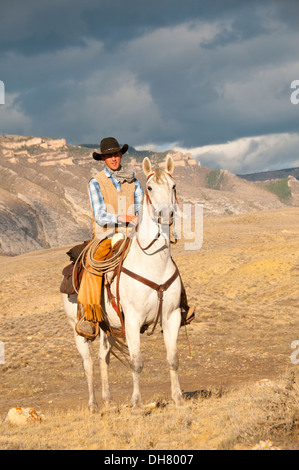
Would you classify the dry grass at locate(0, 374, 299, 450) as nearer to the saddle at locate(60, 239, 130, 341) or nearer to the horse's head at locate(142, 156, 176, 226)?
the saddle at locate(60, 239, 130, 341)

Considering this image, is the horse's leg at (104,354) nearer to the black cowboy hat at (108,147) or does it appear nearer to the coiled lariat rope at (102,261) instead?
the coiled lariat rope at (102,261)

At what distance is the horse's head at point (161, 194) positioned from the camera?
23.7ft

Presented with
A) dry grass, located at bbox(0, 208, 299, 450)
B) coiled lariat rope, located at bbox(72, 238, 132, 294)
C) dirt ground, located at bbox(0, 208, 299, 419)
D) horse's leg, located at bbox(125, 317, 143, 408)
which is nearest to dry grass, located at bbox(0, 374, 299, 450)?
dry grass, located at bbox(0, 208, 299, 450)

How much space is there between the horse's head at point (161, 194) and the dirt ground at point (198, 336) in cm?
296

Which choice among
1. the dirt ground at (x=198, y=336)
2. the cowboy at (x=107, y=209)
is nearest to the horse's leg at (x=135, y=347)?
the cowboy at (x=107, y=209)

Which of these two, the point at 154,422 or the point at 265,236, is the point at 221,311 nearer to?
the point at 154,422

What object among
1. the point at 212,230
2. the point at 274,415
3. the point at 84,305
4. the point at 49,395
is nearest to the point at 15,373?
the point at 49,395

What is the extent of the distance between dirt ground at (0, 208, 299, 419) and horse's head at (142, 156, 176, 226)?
296cm

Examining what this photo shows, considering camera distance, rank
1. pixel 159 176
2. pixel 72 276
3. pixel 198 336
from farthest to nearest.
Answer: pixel 198 336, pixel 72 276, pixel 159 176

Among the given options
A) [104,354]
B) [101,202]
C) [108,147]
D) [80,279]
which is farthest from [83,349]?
[108,147]

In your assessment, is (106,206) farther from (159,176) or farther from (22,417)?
(22,417)

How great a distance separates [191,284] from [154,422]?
23.5 meters

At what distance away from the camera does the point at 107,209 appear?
9.21 meters

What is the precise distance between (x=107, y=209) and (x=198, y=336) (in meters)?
11.5
